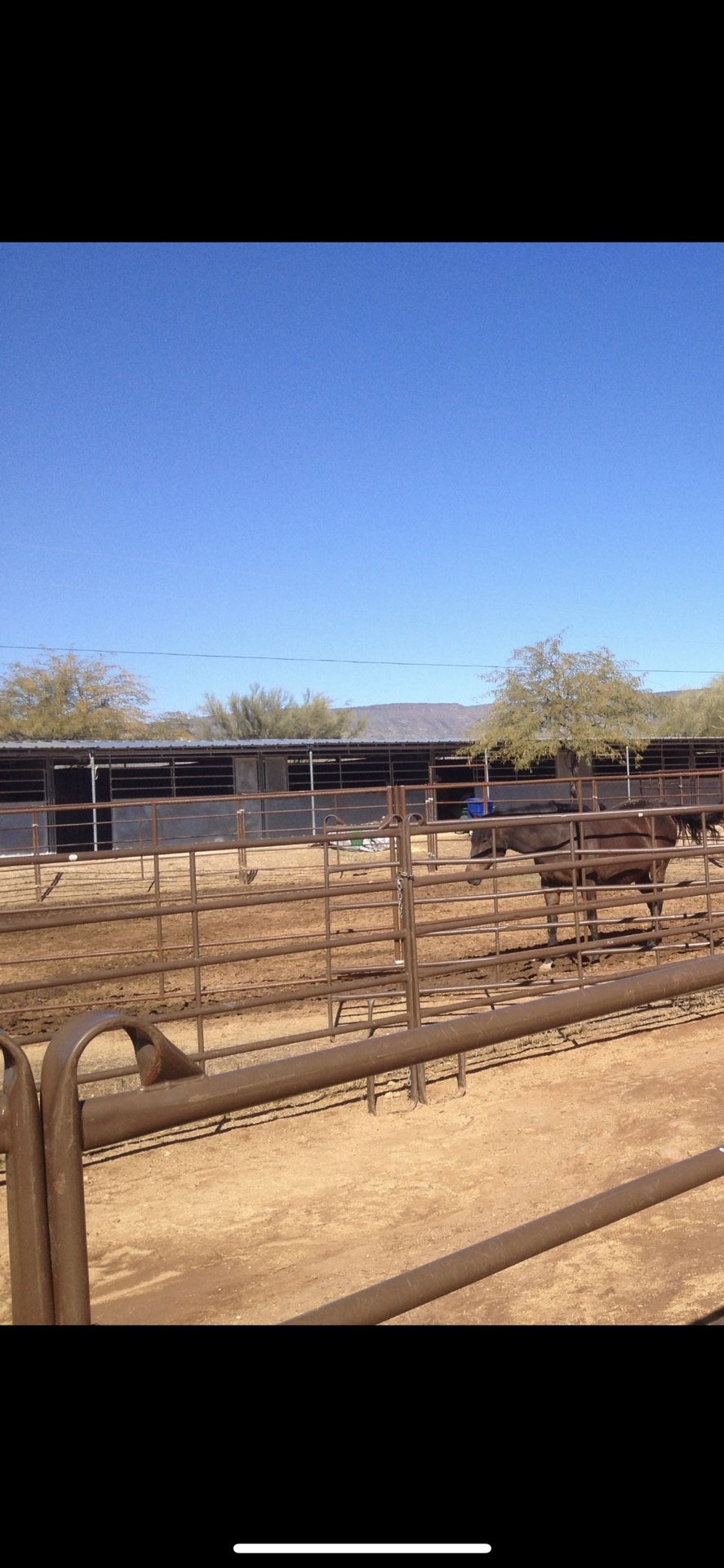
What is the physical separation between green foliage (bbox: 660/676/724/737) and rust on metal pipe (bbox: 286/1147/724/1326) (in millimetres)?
54285

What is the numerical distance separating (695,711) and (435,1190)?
55851 millimetres

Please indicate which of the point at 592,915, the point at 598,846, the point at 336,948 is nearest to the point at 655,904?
the point at 592,915

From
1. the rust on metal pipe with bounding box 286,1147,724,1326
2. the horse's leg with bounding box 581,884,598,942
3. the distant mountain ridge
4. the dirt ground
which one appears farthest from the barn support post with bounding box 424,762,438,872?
the distant mountain ridge

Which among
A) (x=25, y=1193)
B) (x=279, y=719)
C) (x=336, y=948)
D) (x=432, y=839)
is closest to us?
(x=25, y=1193)

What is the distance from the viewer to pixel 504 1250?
57.1 inches

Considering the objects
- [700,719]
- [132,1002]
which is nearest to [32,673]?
[700,719]

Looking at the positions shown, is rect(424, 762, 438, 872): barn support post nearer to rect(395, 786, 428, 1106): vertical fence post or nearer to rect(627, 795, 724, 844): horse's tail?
rect(395, 786, 428, 1106): vertical fence post

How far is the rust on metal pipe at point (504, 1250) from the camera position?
131cm

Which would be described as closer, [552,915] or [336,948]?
[552,915]

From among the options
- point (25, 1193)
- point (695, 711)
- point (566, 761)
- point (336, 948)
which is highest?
point (695, 711)

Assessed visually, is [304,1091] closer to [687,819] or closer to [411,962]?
[411,962]

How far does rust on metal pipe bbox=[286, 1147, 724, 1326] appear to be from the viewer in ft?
4.30
